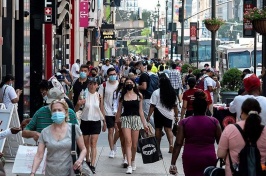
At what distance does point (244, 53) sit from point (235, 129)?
4453 cm

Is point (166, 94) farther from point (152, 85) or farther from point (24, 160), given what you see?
point (24, 160)

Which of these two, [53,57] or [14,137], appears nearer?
[14,137]

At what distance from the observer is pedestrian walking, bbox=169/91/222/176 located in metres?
10.3

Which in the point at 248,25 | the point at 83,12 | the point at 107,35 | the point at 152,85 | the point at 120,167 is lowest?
the point at 120,167

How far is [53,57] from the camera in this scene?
117 ft

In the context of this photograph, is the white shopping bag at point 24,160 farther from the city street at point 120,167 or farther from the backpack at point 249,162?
the city street at point 120,167

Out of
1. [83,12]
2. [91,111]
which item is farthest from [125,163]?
[83,12]

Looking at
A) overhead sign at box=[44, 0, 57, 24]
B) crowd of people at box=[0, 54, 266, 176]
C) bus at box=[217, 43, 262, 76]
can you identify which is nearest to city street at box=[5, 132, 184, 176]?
crowd of people at box=[0, 54, 266, 176]

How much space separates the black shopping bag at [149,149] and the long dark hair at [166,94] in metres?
2.06

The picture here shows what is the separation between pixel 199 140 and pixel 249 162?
170cm

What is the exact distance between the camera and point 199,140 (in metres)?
10.3

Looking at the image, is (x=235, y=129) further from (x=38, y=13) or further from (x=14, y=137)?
(x=38, y=13)

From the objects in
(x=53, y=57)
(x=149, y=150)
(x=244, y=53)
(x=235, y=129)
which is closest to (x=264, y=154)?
(x=235, y=129)

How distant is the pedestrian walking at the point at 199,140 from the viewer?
10.3 meters
